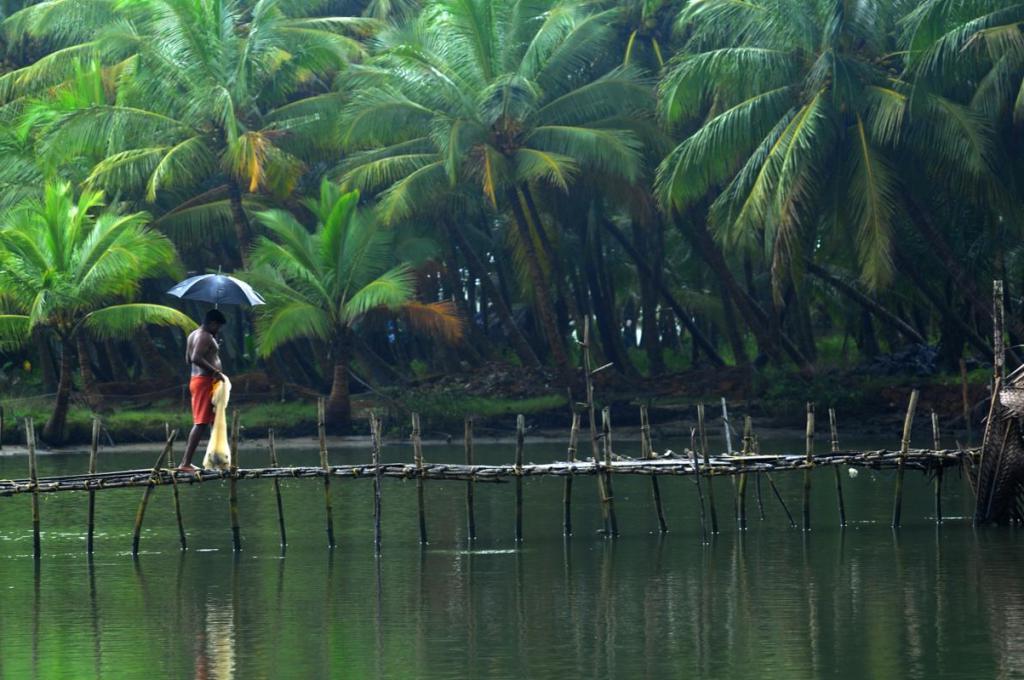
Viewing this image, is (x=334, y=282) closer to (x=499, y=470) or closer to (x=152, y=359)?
(x=152, y=359)

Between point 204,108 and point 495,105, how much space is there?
212 inches

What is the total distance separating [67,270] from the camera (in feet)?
94.1

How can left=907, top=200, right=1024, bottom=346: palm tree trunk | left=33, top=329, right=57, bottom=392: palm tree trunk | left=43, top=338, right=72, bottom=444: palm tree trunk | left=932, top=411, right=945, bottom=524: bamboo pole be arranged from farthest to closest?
left=33, top=329, right=57, bottom=392: palm tree trunk
left=43, top=338, right=72, bottom=444: palm tree trunk
left=907, top=200, right=1024, bottom=346: palm tree trunk
left=932, top=411, right=945, bottom=524: bamboo pole

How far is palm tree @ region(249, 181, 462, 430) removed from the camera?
97.4ft

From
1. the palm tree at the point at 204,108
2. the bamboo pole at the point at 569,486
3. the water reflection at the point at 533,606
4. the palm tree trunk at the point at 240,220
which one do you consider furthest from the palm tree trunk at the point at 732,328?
the bamboo pole at the point at 569,486

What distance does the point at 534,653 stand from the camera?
1187cm

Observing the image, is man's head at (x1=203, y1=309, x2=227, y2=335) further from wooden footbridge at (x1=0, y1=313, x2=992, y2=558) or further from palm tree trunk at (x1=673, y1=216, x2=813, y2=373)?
palm tree trunk at (x1=673, y1=216, x2=813, y2=373)

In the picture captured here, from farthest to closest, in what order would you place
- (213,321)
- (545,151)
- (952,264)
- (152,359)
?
(152,359), (545,151), (952,264), (213,321)

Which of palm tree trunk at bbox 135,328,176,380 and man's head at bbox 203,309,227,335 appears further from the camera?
palm tree trunk at bbox 135,328,176,380

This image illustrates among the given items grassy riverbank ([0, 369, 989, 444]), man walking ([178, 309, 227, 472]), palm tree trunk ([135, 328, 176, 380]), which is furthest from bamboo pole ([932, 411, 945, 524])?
palm tree trunk ([135, 328, 176, 380])

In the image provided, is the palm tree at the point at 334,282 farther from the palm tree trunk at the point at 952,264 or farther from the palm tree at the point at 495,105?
the palm tree trunk at the point at 952,264

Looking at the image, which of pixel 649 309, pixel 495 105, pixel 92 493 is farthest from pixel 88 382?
pixel 92 493

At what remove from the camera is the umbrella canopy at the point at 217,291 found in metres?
16.0

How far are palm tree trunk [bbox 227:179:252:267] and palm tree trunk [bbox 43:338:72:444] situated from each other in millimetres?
3781
